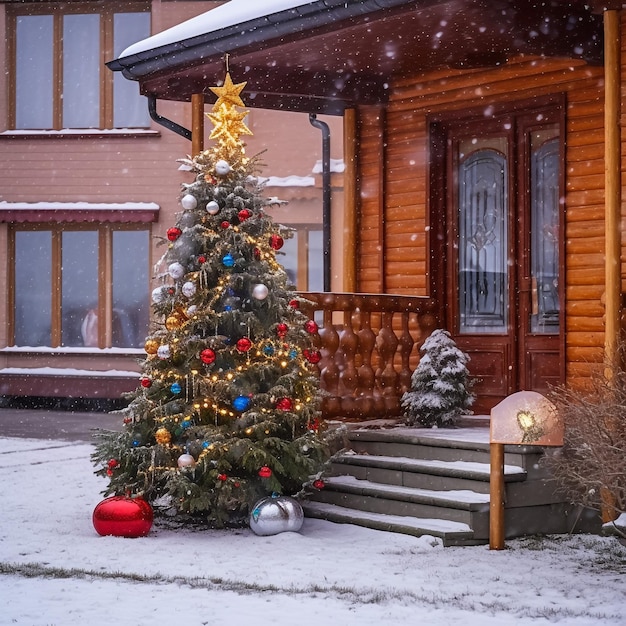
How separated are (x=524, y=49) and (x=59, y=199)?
1193 cm

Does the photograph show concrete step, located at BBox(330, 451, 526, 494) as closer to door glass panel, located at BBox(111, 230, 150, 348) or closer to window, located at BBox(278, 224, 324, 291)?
window, located at BBox(278, 224, 324, 291)

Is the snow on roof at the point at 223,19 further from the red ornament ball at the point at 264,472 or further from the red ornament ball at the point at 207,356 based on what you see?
the red ornament ball at the point at 264,472

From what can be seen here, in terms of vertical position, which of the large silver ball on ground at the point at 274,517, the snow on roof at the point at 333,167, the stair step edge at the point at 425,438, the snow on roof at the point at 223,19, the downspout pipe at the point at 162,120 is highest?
the snow on roof at the point at 223,19

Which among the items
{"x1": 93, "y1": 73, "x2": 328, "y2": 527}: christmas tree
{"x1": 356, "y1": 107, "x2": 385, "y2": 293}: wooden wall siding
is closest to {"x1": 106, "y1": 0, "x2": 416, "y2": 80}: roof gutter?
{"x1": 93, "y1": 73, "x2": 328, "y2": 527}: christmas tree

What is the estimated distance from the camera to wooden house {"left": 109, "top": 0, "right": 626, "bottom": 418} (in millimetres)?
9297

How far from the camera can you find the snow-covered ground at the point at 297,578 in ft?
20.0

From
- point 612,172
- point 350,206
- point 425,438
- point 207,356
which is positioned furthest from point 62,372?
point 612,172

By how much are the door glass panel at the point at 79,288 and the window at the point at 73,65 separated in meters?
1.93

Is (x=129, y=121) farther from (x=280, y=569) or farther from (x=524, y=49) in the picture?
(x=280, y=569)

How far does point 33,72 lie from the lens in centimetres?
2062

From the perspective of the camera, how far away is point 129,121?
20.2 metres

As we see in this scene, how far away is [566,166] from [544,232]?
0.65 metres

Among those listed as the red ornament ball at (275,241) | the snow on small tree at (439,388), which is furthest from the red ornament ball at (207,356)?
the snow on small tree at (439,388)

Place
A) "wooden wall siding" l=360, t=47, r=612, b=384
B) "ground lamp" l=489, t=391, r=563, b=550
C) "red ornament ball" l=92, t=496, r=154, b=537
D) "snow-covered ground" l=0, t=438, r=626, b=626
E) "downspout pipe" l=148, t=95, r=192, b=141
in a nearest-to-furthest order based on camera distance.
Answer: "snow-covered ground" l=0, t=438, r=626, b=626, "ground lamp" l=489, t=391, r=563, b=550, "red ornament ball" l=92, t=496, r=154, b=537, "wooden wall siding" l=360, t=47, r=612, b=384, "downspout pipe" l=148, t=95, r=192, b=141
